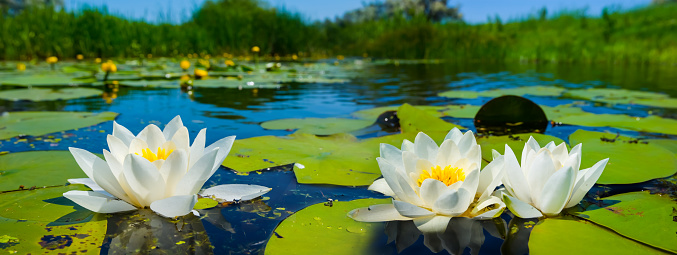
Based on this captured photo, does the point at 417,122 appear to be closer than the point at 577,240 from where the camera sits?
No

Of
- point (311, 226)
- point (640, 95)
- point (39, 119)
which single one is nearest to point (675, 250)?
point (311, 226)

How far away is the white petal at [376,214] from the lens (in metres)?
0.99

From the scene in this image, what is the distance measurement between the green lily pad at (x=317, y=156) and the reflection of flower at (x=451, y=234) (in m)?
0.36

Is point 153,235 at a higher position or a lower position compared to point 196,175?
lower

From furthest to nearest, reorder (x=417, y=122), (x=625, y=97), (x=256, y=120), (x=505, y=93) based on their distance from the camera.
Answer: (x=505, y=93)
(x=625, y=97)
(x=256, y=120)
(x=417, y=122)

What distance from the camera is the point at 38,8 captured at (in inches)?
366

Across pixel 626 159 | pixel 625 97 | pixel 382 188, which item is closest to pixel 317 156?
pixel 382 188

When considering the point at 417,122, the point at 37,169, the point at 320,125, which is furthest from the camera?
the point at 320,125

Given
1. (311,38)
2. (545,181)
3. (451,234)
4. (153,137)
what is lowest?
(451,234)

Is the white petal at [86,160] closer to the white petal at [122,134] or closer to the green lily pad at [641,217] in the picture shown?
the white petal at [122,134]

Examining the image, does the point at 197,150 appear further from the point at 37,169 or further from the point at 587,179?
the point at 587,179

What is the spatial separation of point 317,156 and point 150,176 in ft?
2.35

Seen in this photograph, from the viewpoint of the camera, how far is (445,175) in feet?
3.42

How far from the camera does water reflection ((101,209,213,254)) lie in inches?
34.5
